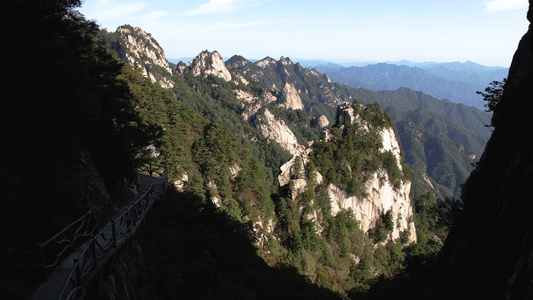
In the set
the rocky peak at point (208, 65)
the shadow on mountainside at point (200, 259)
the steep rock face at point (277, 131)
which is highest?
the rocky peak at point (208, 65)

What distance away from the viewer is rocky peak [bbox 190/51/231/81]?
532 feet

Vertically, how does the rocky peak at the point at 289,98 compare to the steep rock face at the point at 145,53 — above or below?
below

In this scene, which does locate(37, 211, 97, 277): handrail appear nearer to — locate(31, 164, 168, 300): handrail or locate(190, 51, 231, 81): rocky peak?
locate(31, 164, 168, 300): handrail

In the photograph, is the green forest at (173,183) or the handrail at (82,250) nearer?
the handrail at (82,250)

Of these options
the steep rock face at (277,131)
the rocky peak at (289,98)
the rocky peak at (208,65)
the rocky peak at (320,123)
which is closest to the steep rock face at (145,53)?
the rocky peak at (208,65)

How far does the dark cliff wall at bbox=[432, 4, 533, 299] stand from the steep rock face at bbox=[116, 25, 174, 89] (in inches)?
4343

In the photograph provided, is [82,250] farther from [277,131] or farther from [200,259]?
[277,131]

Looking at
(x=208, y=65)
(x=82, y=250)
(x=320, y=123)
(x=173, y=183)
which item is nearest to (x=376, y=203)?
(x=173, y=183)

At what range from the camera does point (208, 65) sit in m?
164

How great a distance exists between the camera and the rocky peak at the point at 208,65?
532 ft

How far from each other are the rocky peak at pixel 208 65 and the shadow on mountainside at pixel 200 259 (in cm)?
14717

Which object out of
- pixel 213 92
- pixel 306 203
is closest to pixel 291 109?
pixel 213 92

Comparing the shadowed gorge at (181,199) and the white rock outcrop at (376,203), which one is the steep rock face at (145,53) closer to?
the shadowed gorge at (181,199)

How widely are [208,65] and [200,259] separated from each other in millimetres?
159952
